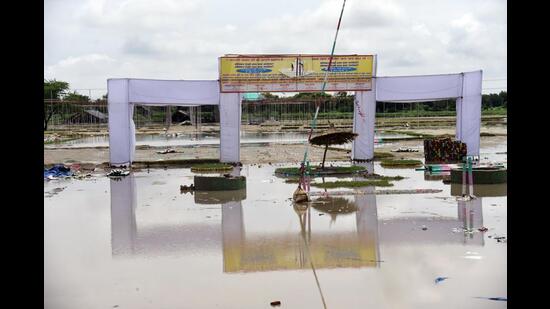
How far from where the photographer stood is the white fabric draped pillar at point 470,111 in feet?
78.4

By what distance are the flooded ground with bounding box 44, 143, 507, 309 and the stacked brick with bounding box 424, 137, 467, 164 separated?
25.7ft

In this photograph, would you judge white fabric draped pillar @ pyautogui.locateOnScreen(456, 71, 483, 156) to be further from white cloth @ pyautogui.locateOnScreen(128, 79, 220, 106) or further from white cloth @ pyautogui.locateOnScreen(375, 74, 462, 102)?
white cloth @ pyautogui.locateOnScreen(128, 79, 220, 106)

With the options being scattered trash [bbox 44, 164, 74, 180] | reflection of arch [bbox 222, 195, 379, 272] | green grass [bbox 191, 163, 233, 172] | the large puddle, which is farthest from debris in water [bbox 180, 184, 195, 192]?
the large puddle

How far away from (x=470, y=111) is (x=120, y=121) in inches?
505

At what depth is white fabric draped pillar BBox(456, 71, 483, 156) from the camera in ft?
78.4

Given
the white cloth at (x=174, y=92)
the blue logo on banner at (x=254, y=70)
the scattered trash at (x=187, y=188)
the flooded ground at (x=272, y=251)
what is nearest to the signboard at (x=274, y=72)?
the blue logo on banner at (x=254, y=70)

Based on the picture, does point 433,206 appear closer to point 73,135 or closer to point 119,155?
point 119,155

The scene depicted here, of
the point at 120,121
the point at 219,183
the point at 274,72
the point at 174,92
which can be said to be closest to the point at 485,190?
the point at 219,183

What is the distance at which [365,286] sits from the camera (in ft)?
26.2

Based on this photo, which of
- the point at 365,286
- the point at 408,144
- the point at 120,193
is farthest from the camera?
the point at 408,144

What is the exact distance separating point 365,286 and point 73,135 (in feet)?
144

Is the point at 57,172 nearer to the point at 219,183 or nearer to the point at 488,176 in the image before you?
the point at 219,183

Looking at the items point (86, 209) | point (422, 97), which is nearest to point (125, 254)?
point (86, 209)

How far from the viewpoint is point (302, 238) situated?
10992mm
